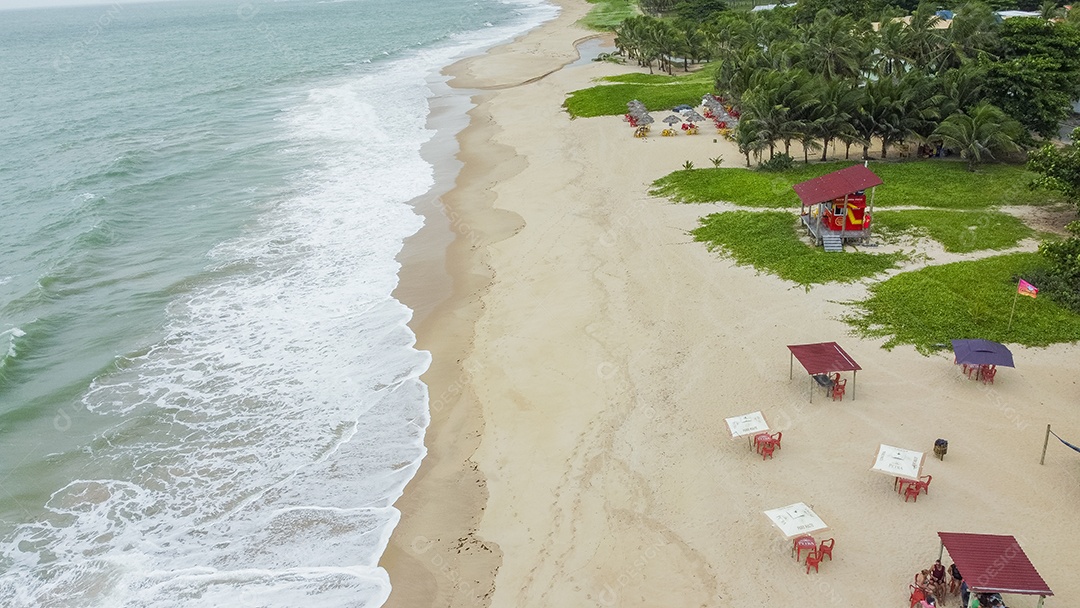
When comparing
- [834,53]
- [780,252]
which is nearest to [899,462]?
[780,252]

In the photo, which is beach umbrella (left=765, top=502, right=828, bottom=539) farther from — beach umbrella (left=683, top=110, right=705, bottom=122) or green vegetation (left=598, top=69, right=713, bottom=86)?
green vegetation (left=598, top=69, right=713, bottom=86)

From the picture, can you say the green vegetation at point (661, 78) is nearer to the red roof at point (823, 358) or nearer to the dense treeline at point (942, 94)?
the dense treeline at point (942, 94)

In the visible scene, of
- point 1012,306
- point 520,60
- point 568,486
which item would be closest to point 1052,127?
point 1012,306

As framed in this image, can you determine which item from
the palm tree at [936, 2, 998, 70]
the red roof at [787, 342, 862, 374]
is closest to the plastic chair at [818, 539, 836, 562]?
the red roof at [787, 342, 862, 374]

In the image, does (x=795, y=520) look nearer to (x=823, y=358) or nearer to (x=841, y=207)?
(x=823, y=358)

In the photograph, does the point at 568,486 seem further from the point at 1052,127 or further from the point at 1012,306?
the point at 1052,127

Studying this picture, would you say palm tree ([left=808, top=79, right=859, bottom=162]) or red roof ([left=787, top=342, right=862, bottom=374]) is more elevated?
palm tree ([left=808, top=79, right=859, bottom=162])
